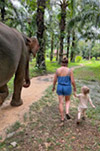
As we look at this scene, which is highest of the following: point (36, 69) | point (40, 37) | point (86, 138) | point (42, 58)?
point (40, 37)

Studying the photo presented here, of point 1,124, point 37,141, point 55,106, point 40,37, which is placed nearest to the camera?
point 37,141

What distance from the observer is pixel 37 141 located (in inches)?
111

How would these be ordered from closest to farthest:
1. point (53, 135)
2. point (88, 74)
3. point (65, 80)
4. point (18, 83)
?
point (53, 135), point (65, 80), point (18, 83), point (88, 74)

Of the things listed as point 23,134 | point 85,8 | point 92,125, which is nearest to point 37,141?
point 23,134

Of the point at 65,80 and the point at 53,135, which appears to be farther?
the point at 65,80

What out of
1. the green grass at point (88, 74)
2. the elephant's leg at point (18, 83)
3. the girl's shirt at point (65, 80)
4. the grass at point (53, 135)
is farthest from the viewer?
the green grass at point (88, 74)

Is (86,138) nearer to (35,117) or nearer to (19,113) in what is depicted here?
(35,117)

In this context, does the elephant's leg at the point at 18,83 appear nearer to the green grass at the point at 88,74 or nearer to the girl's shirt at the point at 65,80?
the girl's shirt at the point at 65,80

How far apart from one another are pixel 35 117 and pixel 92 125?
1436 mm

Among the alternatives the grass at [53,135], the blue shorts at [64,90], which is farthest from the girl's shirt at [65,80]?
the grass at [53,135]

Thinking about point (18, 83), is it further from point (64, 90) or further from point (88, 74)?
point (88, 74)

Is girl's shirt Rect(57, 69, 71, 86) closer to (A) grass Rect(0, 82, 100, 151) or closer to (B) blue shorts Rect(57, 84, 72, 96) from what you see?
(B) blue shorts Rect(57, 84, 72, 96)

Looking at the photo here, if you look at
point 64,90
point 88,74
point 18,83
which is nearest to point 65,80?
point 64,90

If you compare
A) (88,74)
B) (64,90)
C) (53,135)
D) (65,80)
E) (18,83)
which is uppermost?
(65,80)
